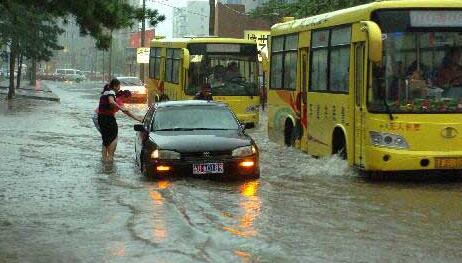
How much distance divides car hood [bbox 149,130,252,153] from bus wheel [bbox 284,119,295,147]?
4189mm

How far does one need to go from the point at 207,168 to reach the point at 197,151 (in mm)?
303

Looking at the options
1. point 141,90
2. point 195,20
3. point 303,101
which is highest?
point 195,20

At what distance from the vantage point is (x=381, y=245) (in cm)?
818

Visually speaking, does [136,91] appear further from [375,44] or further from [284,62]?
[375,44]

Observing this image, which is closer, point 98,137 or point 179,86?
point 98,137

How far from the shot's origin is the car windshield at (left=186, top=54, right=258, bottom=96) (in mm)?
24359

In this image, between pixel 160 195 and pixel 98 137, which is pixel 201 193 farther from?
pixel 98 137

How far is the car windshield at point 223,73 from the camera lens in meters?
24.4

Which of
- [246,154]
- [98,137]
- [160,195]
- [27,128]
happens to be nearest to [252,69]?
[98,137]

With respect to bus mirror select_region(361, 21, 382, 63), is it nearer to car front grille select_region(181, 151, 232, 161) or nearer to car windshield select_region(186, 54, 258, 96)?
car front grille select_region(181, 151, 232, 161)

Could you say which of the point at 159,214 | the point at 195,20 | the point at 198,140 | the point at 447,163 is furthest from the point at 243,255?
the point at 195,20

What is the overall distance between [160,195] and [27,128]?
1567 cm

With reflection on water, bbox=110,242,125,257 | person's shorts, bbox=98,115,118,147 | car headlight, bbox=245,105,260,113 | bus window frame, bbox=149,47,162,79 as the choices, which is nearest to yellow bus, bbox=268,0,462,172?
person's shorts, bbox=98,115,118,147

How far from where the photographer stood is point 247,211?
406 inches
